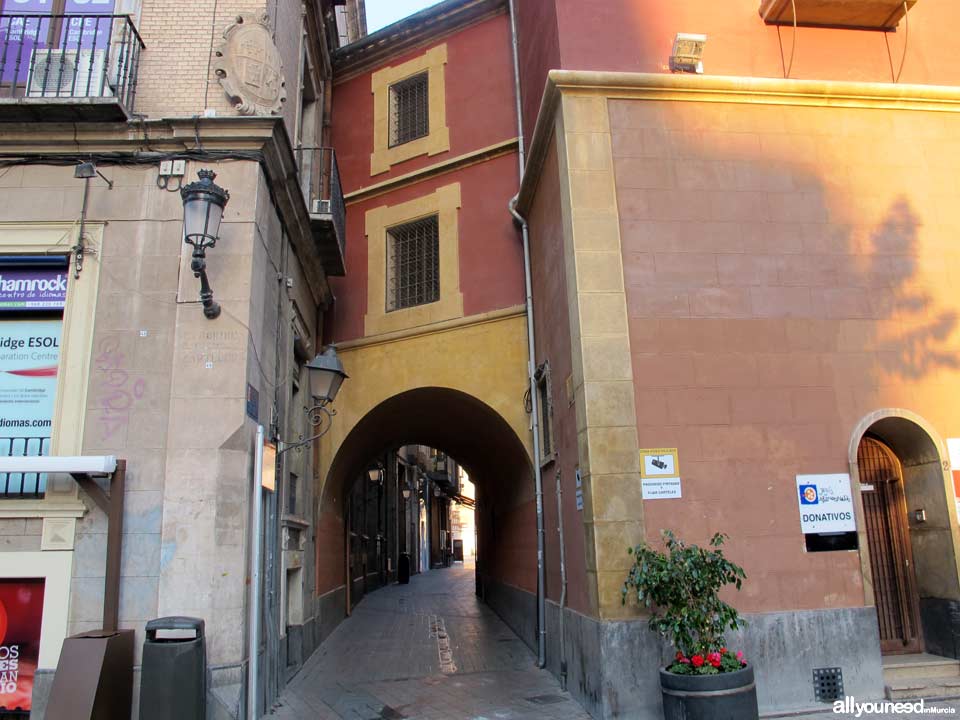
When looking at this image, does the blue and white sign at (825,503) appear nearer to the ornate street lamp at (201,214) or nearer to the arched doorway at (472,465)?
the arched doorway at (472,465)

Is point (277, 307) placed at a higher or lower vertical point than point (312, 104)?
lower

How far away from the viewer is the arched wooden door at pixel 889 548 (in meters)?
7.86

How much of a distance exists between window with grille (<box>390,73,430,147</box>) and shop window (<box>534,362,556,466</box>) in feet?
16.8

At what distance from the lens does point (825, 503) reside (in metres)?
7.36

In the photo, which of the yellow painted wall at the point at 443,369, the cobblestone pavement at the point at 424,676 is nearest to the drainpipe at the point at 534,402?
the yellow painted wall at the point at 443,369

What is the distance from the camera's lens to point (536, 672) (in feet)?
30.9

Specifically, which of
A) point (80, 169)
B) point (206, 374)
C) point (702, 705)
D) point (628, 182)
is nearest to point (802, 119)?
point (628, 182)

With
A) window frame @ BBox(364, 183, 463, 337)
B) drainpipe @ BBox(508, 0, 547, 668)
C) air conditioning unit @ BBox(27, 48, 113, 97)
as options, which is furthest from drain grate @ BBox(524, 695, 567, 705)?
air conditioning unit @ BBox(27, 48, 113, 97)

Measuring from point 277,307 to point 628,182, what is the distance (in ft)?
13.8

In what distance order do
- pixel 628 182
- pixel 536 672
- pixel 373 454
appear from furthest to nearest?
pixel 373 454
pixel 536 672
pixel 628 182

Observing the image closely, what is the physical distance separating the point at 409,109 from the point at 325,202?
3.37 meters

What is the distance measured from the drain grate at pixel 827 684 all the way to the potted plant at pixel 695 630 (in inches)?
44.4

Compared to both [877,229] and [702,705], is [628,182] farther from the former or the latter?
[702,705]

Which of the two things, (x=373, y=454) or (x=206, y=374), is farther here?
(x=373, y=454)
